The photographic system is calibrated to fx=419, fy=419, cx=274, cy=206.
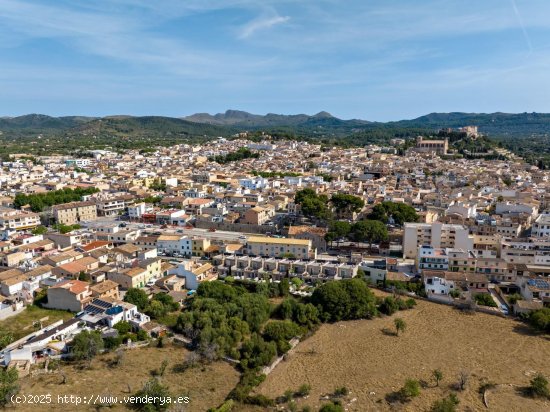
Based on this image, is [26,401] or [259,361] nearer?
[26,401]

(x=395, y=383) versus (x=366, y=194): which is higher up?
(x=366, y=194)

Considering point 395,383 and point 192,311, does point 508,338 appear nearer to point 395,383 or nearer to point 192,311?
point 395,383

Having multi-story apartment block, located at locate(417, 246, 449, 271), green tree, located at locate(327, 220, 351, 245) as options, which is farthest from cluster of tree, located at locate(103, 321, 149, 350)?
multi-story apartment block, located at locate(417, 246, 449, 271)

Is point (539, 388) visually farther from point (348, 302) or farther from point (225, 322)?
point (225, 322)

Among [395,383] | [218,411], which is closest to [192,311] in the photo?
[218,411]

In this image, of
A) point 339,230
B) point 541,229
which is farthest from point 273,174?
point 541,229

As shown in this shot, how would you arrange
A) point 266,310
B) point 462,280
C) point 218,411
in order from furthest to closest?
point 462,280, point 266,310, point 218,411
